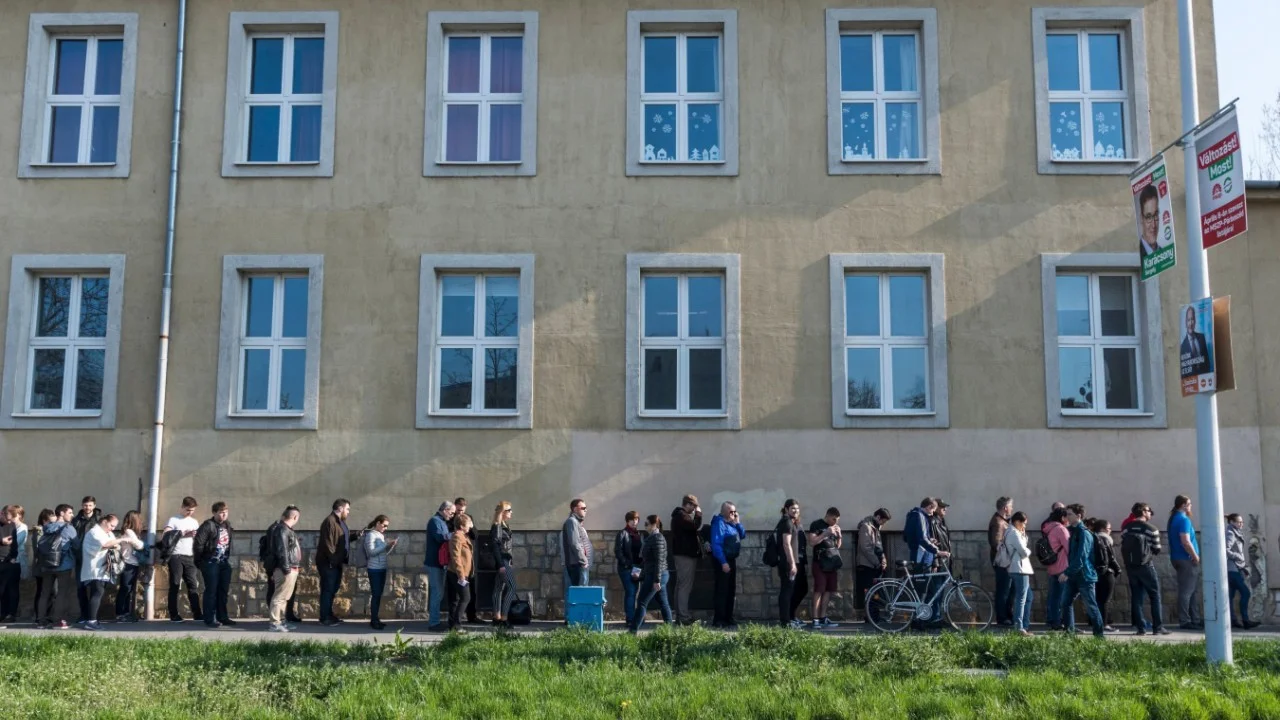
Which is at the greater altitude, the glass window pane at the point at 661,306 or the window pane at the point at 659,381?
the glass window pane at the point at 661,306

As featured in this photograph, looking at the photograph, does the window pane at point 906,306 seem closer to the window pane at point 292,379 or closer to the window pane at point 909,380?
the window pane at point 909,380

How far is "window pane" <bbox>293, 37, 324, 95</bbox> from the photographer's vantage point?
1842 centimetres

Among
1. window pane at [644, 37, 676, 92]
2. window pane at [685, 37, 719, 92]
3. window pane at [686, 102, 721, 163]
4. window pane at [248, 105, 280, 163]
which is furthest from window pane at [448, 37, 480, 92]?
window pane at [686, 102, 721, 163]

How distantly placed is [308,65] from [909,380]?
9.89 m

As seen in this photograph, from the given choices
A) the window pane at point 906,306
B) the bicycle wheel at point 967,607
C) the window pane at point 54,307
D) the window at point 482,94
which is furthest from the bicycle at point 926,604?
the window pane at point 54,307

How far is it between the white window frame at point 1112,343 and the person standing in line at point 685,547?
16.7 feet

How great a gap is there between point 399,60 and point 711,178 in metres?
4.85

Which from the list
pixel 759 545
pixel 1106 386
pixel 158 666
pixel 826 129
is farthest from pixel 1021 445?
pixel 158 666

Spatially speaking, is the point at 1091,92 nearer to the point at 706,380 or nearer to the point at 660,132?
the point at 660,132

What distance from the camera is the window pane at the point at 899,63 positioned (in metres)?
18.2

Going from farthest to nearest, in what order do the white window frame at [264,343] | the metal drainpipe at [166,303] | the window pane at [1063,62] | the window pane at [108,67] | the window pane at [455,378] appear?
the window pane at [108,67]
the window pane at [1063,62]
the window pane at [455,378]
the white window frame at [264,343]
the metal drainpipe at [166,303]

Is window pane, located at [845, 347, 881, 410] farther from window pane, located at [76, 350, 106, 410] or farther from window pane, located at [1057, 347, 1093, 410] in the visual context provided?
window pane, located at [76, 350, 106, 410]

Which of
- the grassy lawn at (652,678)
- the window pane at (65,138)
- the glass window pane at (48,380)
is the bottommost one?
the grassy lawn at (652,678)

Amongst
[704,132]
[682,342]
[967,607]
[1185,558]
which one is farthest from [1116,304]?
[704,132]
